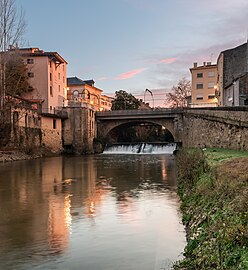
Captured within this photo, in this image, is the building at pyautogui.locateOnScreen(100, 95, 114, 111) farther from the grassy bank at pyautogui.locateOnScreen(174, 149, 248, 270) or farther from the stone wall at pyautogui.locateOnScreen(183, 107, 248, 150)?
the grassy bank at pyautogui.locateOnScreen(174, 149, 248, 270)

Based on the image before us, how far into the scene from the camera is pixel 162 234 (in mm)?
8203

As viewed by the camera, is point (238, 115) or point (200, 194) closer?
point (200, 194)

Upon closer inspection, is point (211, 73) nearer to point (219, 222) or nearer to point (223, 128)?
point (223, 128)

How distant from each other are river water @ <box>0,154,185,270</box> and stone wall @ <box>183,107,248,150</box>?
25.1ft

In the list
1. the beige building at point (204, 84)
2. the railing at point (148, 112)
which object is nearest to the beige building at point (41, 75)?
the railing at point (148, 112)

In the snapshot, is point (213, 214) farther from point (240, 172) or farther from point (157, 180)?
point (157, 180)

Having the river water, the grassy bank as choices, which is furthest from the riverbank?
the grassy bank

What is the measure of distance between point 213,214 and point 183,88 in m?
76.4

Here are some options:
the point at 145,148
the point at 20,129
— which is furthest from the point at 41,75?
the point at 145,148

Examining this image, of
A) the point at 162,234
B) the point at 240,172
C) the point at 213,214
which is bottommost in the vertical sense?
the point at 162,234

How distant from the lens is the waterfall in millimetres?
47188

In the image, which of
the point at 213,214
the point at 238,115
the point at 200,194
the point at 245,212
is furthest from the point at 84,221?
the point at 238,115

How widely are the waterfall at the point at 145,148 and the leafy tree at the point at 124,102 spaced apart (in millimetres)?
31423

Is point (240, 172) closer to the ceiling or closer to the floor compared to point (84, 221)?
closer to the ceiling
